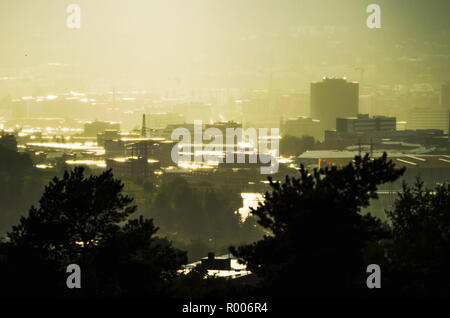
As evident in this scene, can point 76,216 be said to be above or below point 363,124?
above

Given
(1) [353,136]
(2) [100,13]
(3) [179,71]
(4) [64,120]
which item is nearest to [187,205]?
(1) [353,136]

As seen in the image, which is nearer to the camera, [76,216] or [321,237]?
[321,237]

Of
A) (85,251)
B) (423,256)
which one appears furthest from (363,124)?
(85,251)

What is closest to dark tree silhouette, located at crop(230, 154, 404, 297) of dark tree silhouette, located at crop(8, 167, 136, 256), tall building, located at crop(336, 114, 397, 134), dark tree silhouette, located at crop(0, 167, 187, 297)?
dark tree silhouette, located at crop(0, 167, 187, 297)

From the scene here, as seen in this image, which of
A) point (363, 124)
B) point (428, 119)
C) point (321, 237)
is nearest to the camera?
point (321, 237)

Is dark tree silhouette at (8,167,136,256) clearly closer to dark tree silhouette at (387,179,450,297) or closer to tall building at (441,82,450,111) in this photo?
dark tree silhouette at (387,179,450,297)

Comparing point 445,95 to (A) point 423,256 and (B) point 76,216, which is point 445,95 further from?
(B) point 76,216

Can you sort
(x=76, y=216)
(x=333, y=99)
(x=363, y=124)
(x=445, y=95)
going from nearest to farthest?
1. (x=76, y=216)
2. (x=363, y=124)
3. (x=333, y=99)
4. (x=445, y=95)
